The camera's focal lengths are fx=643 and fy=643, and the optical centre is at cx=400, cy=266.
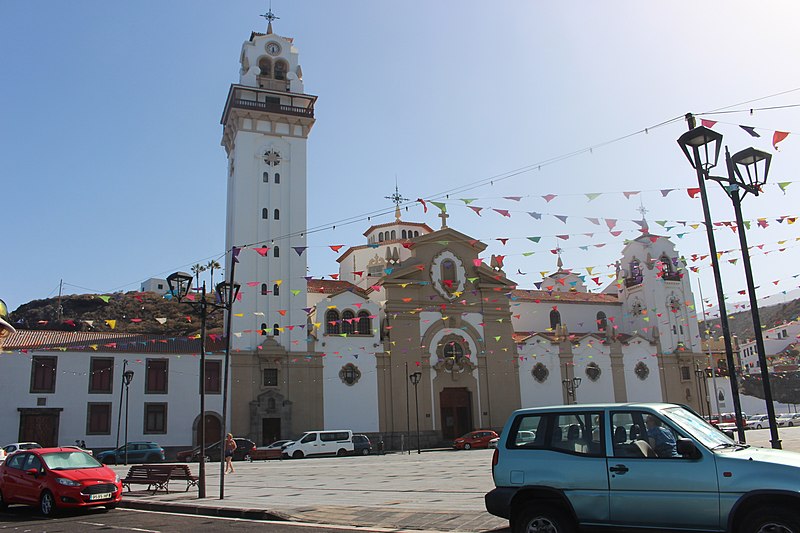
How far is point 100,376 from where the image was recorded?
3716 centimetres

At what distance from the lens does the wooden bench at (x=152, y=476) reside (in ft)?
56.9

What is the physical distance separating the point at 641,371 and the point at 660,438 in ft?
158

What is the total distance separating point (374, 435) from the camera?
42438mm

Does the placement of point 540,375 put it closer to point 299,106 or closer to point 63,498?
A: point 299,106

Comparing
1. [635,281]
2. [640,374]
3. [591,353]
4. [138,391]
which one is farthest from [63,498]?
[635,281]

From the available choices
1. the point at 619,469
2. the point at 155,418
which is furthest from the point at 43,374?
the point at 619,469

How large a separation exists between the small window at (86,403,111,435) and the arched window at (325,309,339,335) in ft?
46.5

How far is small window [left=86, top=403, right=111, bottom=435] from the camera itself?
36312 mm

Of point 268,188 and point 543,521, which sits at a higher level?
point 268,188

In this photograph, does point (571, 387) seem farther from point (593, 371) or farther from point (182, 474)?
point (182, 474)

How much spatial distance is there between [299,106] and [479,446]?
87.0 ft

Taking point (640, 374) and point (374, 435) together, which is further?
point (640, 374)

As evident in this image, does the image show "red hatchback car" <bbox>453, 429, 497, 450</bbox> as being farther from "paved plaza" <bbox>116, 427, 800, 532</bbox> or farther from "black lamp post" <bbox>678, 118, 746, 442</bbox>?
"black lamp post" <bbox>678, 118, 746, 442</bbox>

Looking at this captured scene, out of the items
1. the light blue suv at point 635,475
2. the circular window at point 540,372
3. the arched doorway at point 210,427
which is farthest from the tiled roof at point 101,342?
the light blue suv at point 635,475
